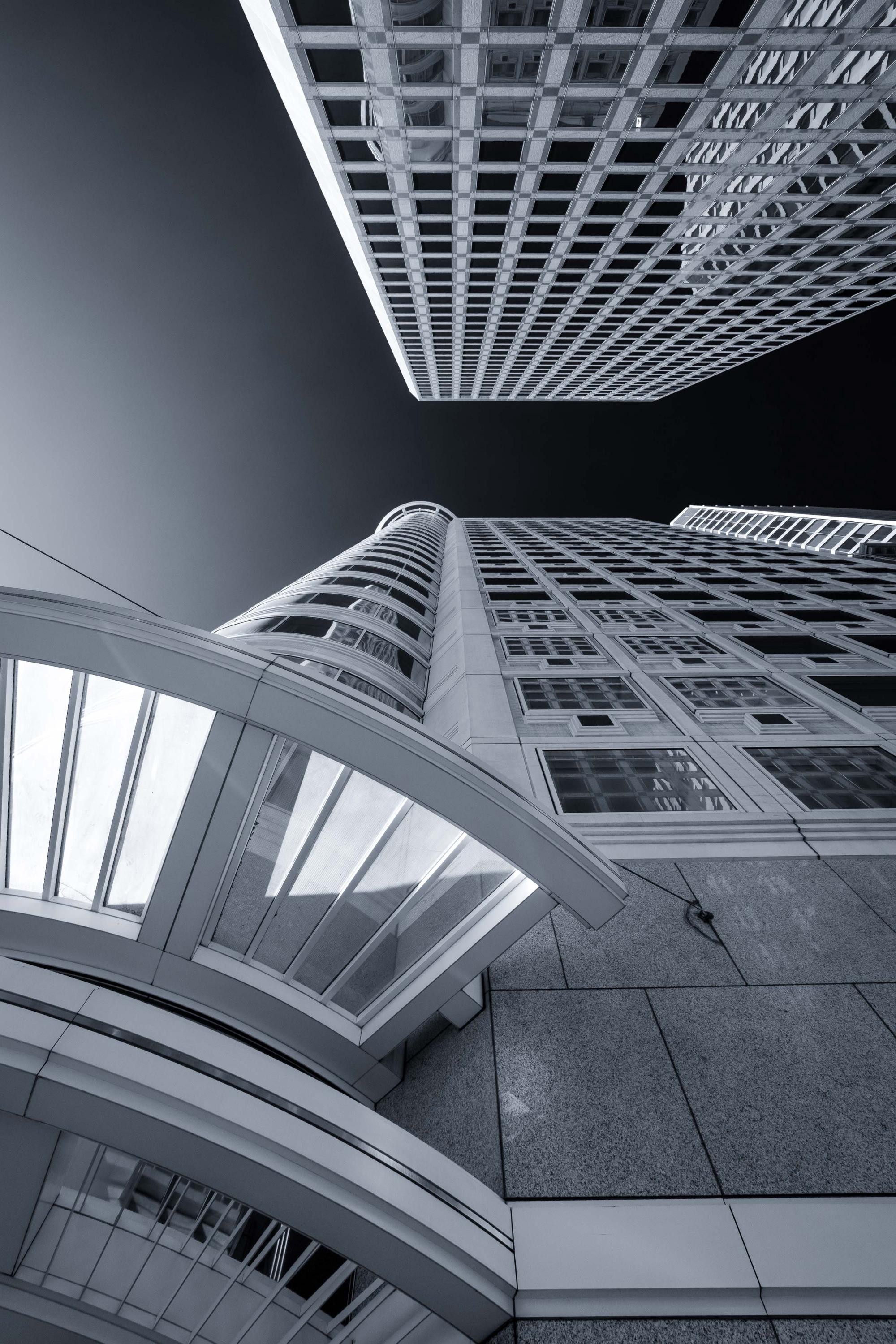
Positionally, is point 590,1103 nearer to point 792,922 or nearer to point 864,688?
point 792,922

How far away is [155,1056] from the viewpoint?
13.1ft

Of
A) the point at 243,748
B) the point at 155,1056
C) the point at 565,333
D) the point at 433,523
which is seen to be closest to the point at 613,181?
the point at 565,333

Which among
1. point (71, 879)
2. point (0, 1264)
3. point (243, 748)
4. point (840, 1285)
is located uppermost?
point (243, 748)

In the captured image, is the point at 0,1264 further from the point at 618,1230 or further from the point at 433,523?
the point at 433,523

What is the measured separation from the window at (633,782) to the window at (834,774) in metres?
1.92

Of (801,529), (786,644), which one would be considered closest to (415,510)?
(801,529)

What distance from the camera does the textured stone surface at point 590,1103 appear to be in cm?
646

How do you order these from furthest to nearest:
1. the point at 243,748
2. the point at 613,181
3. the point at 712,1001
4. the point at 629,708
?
1. the point at 613,181
2. the point at 629,708
3. the point at 712,1001
4. the point at 243,748

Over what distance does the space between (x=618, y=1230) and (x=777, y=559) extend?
167 feet

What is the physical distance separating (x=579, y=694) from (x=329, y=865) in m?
14.4

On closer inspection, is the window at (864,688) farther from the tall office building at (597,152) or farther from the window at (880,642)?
the tall office building at (597,152)

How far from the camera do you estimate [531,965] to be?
9.07 meters

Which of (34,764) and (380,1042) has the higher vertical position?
(34,764)

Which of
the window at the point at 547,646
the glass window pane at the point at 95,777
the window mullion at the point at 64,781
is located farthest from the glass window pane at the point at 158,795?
the window at the point at 547,646
